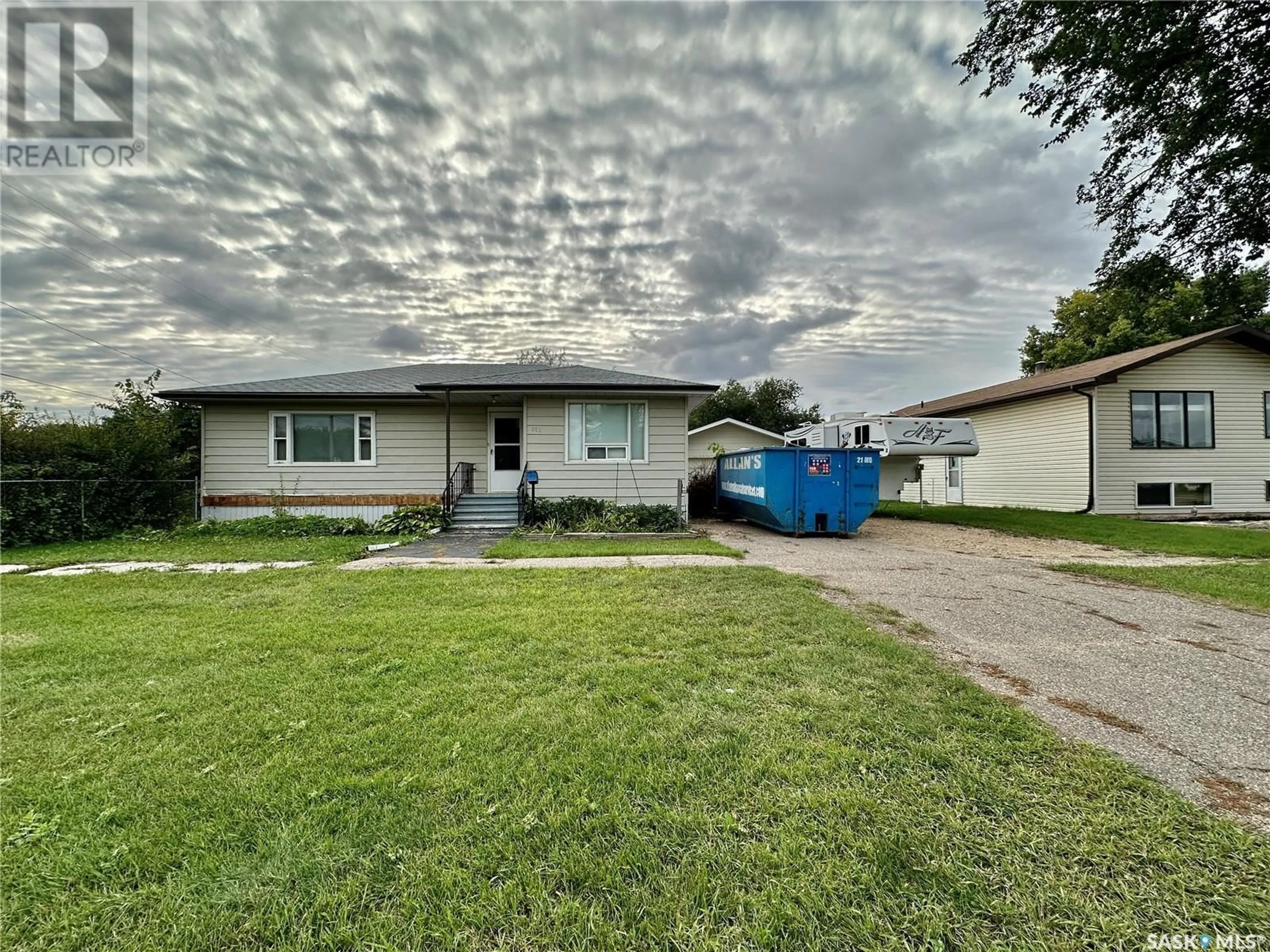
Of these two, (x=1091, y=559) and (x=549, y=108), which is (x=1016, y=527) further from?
(x=549, y=108)

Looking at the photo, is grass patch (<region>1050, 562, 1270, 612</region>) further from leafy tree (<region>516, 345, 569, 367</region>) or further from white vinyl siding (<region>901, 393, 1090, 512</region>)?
leafy tree (<region>516, 345, 569, 367</region>)

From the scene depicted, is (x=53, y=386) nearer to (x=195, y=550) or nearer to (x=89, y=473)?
(x=89, y=473)

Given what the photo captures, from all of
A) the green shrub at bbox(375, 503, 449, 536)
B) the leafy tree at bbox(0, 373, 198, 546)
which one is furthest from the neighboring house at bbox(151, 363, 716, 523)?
the leafy tree at bbox(0, 373, 198, 546)

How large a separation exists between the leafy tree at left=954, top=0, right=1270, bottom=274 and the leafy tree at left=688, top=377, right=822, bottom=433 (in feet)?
103

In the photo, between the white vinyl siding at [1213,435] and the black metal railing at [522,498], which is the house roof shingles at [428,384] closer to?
the black metal railing at [522,498]

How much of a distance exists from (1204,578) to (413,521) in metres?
13.4

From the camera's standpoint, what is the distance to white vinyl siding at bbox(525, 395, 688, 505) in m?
11.2

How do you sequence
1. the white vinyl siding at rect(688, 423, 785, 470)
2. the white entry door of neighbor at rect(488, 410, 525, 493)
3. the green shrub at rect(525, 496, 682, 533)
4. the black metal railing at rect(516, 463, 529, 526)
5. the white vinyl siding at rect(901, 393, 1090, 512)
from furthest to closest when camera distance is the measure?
the white vinyl siding at rect(688, 423, 785, 470) < the white vinyl siding at rect(901, 393, 1090, 512) < the white entry door of neighbor at rect(488, 410, 525, 493) < the black metal railing at rect(516, 463, 529, 526) < the green shrub at rect(525, 496, 682, 533)

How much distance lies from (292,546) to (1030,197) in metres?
18.6

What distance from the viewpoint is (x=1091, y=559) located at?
8.21 m

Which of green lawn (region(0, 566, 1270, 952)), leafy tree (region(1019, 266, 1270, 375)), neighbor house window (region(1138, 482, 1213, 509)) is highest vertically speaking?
leafy tree (region(1019, 266, 1270, 375))

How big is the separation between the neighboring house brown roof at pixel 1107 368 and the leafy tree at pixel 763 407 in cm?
2338

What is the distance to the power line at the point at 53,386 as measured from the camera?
1374cm

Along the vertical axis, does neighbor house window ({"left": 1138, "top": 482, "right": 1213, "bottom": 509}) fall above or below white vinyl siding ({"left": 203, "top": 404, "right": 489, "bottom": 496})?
below
